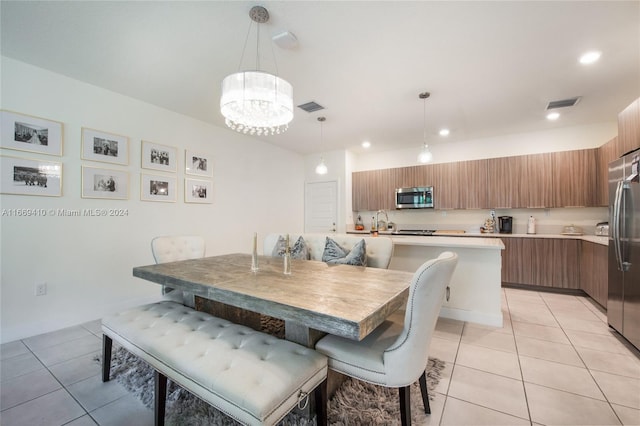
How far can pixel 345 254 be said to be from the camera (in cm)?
266

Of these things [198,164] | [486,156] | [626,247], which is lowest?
[626,247]

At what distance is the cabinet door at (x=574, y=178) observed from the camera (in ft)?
13.2

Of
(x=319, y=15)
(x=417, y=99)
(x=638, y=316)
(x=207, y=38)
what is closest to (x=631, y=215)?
(x=638, y=316)

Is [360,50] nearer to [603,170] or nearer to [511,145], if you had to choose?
[511,145]

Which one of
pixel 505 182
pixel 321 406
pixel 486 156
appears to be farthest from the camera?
pixel 486 156

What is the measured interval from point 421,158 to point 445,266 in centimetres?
261

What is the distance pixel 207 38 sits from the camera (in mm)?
2213

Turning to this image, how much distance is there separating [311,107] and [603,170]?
13.7 feet

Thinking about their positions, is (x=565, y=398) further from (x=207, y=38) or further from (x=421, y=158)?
(x=207, y=38)

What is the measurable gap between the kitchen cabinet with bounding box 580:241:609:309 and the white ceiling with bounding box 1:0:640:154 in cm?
186

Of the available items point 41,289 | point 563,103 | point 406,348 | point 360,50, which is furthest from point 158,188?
point 563,103

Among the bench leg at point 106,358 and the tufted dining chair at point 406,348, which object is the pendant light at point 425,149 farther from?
the bench leg at point 106,358

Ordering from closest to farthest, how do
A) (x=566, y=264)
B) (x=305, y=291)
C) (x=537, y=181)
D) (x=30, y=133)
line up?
(x=305, y=291), (x=30, y=133), (x=566, y=264), (x=537, y=181)

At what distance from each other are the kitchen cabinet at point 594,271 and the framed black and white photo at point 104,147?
5.74 meters
